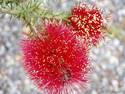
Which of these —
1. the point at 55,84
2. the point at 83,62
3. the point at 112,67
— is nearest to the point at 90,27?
the point at 83,62

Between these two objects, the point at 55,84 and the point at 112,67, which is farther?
the point at 112,67

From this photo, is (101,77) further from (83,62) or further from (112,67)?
(83,62)

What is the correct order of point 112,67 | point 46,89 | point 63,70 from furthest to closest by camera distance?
1. point 112,67
2. point 46,89
3. point 63,70

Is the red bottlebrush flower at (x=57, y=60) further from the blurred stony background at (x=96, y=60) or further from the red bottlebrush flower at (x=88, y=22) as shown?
the blurred stony background at (x=96, y=60)

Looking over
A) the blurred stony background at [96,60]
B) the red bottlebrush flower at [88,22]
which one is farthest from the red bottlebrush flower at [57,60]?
the blurred stony background at [96,60]

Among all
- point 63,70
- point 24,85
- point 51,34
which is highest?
point 51,34

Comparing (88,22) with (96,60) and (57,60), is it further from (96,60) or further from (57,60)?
(96,60)

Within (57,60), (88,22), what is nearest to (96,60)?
(88,22)
